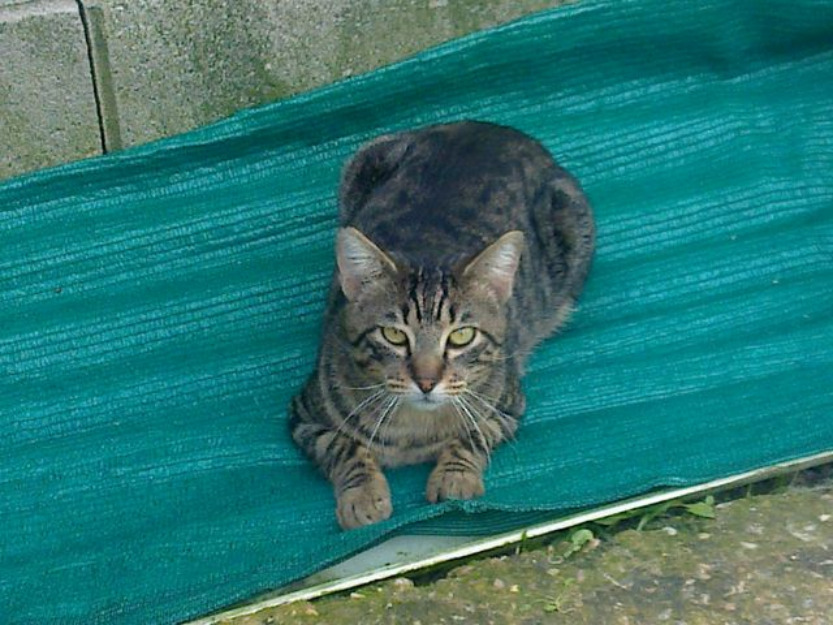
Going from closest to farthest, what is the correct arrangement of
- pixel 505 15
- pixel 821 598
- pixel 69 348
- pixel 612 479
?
1. pixel 821 598
2. pixel 612 479
3. pixel 69 348
4. pixel 505 15

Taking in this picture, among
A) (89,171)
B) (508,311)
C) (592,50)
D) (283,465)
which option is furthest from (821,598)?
(89,171)

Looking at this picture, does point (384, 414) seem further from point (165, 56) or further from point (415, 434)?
point (165, 56)

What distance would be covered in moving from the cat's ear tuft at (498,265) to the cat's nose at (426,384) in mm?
245

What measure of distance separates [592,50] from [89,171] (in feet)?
4.88

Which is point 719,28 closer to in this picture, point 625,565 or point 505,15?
point 505,15

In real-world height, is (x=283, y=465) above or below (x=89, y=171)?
below

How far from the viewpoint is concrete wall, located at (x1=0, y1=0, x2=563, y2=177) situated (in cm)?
354

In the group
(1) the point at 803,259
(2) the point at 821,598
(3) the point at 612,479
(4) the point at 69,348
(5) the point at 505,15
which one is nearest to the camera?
(2) the point at 821,598

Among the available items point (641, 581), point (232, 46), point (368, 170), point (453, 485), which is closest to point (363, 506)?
point (453, 485)

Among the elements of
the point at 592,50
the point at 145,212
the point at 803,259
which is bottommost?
the point at 803,259

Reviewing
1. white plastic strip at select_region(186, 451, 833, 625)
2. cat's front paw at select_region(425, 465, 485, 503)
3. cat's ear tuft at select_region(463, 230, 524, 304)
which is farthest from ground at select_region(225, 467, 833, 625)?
cat's ear tuft at select_region(463, 230, 524, 304)

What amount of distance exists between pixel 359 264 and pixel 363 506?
547mm

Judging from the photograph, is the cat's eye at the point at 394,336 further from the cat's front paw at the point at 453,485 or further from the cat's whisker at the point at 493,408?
the cat's front paw at the point at 453,485

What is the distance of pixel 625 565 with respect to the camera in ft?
8.93
